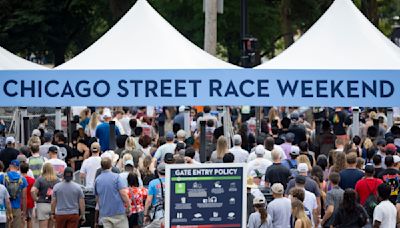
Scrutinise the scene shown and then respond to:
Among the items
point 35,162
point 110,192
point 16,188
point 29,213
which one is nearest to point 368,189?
point 110,192

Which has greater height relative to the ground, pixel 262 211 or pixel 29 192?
pixel 29 192

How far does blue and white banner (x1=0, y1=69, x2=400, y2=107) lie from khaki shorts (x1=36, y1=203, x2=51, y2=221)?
9.22 ft

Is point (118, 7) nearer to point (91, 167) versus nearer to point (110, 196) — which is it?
point (91, 167)

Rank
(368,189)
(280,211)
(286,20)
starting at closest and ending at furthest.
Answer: (280,211)
(368,189)
(286,20)

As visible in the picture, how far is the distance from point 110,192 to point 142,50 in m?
2.59

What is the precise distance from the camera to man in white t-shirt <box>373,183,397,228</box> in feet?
52.3

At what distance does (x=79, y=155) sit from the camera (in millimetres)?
24125

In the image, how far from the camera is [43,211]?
18750 mm

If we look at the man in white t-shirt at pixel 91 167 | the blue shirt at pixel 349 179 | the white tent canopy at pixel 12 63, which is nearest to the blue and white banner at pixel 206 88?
the blue shirt at pixel 349 179

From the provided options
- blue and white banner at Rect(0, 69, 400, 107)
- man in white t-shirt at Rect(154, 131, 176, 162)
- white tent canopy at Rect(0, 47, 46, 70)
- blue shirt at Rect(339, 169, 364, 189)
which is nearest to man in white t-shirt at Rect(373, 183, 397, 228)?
blue and white banner at Rect(0, 69, 400, 107)

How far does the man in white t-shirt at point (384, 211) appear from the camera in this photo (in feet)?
Answer: 52.3

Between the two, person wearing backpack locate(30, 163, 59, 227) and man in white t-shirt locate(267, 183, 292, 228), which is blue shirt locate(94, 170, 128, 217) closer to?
→ person wearing backpack locate(30, 163, 59, 227)

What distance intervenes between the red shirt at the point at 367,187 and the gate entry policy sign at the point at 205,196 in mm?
2887

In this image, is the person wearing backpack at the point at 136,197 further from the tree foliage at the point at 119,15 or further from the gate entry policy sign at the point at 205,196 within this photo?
the tree foliage at the point at 119,15
